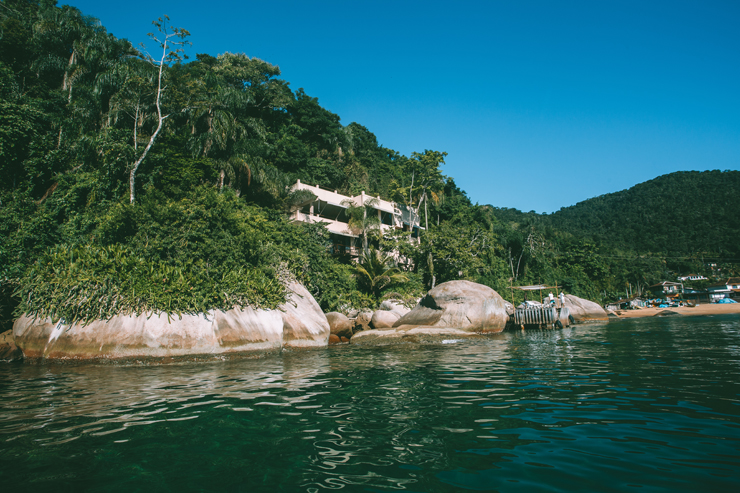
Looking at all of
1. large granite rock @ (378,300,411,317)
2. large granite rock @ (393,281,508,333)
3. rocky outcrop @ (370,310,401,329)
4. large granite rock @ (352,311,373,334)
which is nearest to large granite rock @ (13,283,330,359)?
large granite rock @ (352,311,373,334)

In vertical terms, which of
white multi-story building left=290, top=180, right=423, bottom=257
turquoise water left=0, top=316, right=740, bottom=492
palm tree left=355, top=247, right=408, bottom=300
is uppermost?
white multi-story building left=290, top=180, right=423, bottom=257

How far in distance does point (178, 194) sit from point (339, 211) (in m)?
16.3

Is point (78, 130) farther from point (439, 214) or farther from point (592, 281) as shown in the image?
point (592, 281)

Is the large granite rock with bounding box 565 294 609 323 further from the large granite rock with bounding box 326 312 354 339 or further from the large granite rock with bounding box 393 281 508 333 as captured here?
the large granite rock with bounding box 326 312 354 339

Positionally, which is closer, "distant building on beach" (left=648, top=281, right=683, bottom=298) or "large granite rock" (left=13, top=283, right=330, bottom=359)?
"large granite rock" (left=13, top=283, right=330, bottom=359)

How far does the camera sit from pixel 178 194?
776 inches

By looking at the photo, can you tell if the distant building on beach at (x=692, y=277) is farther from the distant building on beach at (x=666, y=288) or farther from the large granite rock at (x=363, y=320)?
the large granite rock at (x=363, y=320)

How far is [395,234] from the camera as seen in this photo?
102 ft

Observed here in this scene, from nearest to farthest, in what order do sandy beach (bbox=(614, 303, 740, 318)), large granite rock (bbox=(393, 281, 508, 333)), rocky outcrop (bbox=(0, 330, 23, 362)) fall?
rocky outcrop (bbox=(0, 330, 23, 362)) < large granite rock (bbox=(393, 281, 508, 333)) < sandy beach (bbox=(614, 303, 740, 318))

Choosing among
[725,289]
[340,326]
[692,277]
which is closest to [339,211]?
[340,326]

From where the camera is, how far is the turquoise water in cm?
292

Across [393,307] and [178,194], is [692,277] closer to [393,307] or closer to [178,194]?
[393,307]

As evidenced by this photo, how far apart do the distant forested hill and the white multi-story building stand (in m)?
44.9

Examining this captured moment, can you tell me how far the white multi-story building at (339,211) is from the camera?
29969 millimetres
